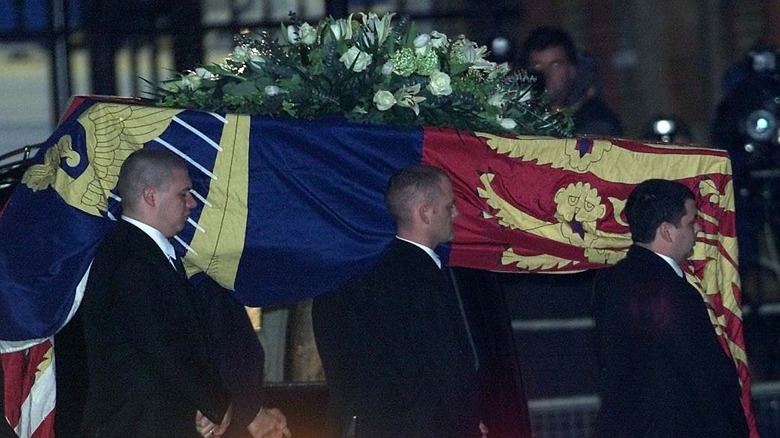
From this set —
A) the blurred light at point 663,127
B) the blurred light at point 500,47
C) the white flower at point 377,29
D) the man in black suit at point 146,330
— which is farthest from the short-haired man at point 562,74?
the man in black suit at point 146,330

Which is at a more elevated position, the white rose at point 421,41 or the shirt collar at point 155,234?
the white rose at point 421,41

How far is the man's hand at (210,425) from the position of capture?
5102 millimetres

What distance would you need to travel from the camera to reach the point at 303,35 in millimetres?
5555

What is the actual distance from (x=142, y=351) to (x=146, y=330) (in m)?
0.07

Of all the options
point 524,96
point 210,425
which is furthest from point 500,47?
point 210,425

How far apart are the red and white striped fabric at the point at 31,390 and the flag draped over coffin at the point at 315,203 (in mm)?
98

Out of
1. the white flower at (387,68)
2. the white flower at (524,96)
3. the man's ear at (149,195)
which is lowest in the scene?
the man's ear at (149,195)

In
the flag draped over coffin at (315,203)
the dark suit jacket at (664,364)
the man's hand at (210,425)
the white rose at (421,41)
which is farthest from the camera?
the white rose at (421,41)

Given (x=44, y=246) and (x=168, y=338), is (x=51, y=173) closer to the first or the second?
(x=44, y=246)

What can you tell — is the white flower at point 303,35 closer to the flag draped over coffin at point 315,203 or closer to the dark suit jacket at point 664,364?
the flag draped over coffin at point 315,203

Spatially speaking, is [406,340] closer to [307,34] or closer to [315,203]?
[315,203]

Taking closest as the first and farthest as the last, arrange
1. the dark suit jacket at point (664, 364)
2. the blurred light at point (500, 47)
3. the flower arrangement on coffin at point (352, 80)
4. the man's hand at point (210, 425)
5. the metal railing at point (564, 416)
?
the man's hand at point (210, 425) < the dark suit jacket at point (664, 364) < the flower arrangement on coffin at point (352, 80) < the metal railing at point (564, 416) < the blurred light at point (500, 47)

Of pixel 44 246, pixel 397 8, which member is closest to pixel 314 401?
pixel 44 246

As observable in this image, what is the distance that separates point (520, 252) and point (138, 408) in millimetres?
1600
